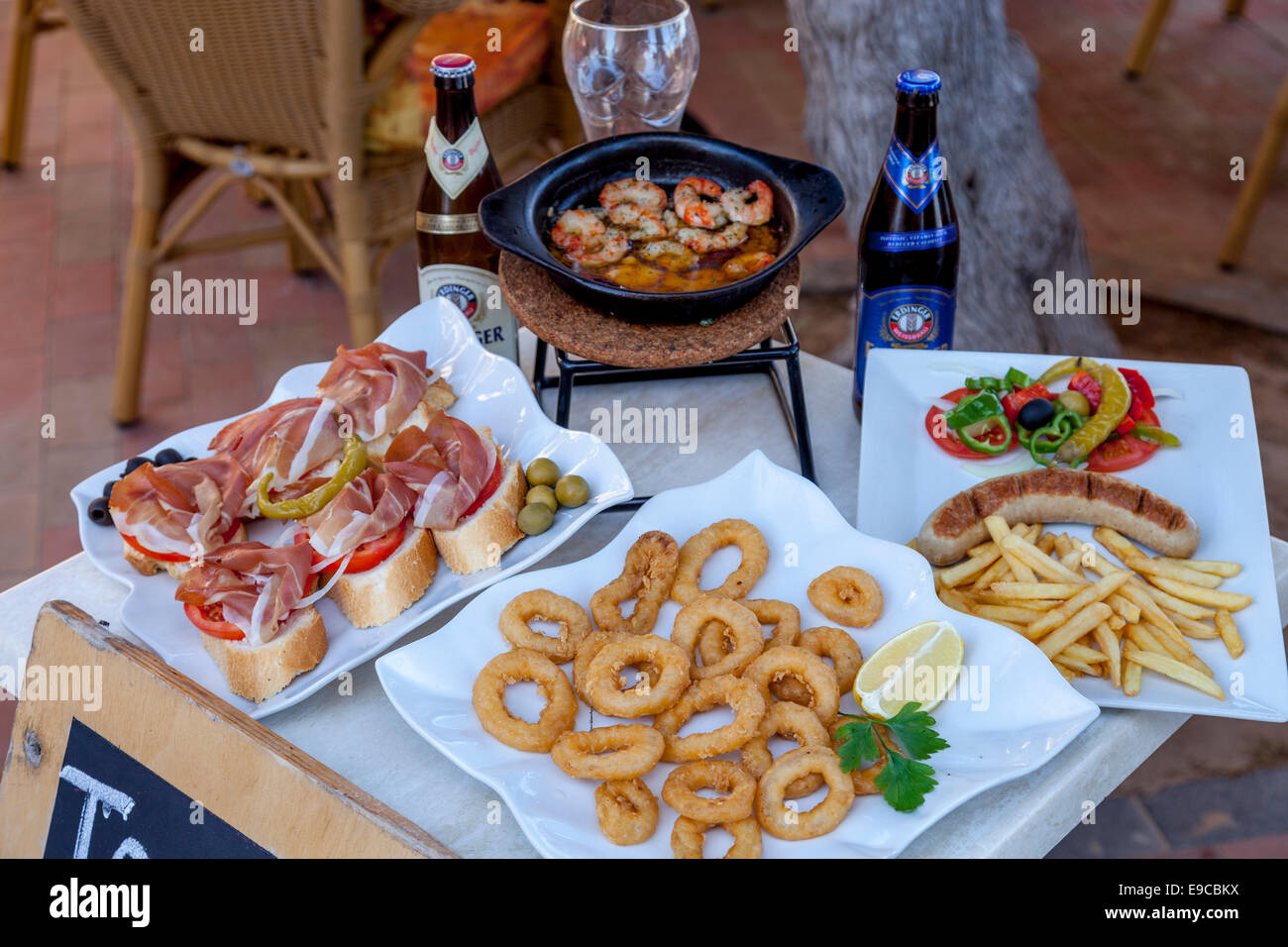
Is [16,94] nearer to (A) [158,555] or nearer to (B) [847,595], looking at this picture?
(A) [158,555]

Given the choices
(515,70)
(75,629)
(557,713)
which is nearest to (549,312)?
(557,713)

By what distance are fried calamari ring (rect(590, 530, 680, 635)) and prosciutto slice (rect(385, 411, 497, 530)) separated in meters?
0.22

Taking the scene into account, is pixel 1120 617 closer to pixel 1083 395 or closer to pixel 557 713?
pixel 1083 395

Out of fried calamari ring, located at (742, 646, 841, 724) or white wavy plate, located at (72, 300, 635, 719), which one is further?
white wavy plate, located at (72, 300, 635, 719)

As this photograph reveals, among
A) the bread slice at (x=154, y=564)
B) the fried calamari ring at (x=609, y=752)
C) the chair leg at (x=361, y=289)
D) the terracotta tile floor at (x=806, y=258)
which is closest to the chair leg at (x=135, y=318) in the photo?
the terracotta tile floor at (x=806, y=258)

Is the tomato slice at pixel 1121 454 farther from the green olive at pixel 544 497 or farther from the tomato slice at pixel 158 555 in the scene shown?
the tomato slice at pixel 158 555

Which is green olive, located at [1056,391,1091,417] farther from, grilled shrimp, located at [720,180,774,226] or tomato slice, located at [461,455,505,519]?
tomato slice, located at [461,455,505,519]

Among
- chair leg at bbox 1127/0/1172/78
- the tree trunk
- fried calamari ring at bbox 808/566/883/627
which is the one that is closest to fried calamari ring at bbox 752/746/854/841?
fried calamari ring at bbox 808/566/883/627

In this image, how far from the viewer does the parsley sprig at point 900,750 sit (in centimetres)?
125

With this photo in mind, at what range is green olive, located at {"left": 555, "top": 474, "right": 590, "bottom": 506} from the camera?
5.38ft

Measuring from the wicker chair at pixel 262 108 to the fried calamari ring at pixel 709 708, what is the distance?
6.61 ft

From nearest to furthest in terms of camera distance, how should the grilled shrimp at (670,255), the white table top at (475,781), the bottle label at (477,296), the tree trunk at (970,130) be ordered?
the white table top at (475,781) → the grilled shrimp at (670,255) → the bottle label at (477,296) → the tree trunk at (970,130)

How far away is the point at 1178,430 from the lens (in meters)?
1.79
